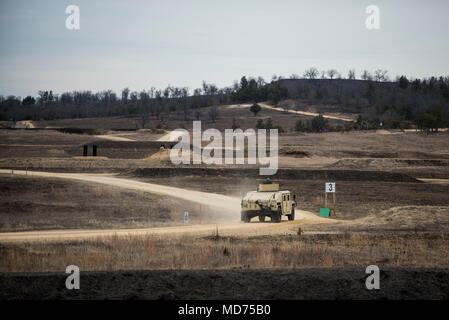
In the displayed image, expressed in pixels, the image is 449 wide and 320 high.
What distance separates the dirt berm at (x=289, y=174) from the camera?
6150cm

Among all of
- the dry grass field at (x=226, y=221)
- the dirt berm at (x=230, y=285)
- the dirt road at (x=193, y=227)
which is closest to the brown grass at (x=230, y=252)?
the dry grass field at (x=226, y=221)

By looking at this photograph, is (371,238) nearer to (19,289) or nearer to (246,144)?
(19,289)

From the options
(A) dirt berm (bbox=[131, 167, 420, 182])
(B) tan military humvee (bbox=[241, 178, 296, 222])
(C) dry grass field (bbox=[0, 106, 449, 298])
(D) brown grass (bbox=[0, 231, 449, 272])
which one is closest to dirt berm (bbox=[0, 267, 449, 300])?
(C) dry grass field (bbox=[0, 106, 449, 298])

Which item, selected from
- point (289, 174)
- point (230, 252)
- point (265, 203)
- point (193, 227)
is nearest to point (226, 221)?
point (193, 227)

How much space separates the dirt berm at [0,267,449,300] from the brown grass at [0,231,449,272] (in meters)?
3.18

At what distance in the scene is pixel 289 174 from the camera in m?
62.8

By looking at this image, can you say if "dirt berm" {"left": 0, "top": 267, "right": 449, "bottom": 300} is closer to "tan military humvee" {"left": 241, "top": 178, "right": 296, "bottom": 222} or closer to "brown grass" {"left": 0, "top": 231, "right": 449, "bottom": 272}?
"brown grass" {"left": 0, "top": 231, "right": 449, "bottom": 272}

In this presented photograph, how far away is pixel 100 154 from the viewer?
3565 inches

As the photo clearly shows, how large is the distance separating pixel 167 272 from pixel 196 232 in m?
14.2

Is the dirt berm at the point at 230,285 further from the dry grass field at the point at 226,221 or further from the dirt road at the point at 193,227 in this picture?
the dirt road at the point at 193,227

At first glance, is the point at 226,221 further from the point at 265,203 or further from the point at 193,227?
the point at 265,203

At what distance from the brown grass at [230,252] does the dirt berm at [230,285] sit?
3.18m

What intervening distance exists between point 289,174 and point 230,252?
138 ft
